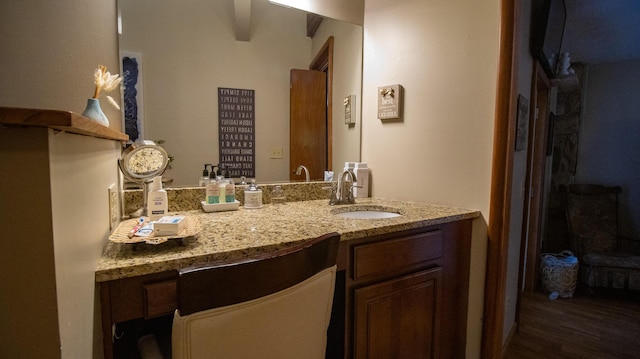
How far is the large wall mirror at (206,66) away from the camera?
1.29 m

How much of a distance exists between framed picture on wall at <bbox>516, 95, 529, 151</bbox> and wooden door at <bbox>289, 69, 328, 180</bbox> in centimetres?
106

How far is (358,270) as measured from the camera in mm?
1075

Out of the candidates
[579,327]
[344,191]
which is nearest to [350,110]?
[344,191]

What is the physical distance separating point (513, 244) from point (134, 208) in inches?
83.3

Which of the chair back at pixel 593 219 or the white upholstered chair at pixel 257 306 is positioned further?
the chair back at pixel 593 219

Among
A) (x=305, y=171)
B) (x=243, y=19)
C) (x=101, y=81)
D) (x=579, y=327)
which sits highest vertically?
(x=243, y=19)

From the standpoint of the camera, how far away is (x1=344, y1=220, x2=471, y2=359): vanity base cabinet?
1.09 meters

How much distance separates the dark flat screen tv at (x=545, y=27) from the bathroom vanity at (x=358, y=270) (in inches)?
44.7

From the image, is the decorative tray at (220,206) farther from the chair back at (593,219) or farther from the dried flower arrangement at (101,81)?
the chair back at (593,219)

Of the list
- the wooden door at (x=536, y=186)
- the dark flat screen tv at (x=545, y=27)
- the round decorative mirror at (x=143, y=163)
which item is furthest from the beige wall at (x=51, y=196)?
the wooden door at (x=536, y=186)

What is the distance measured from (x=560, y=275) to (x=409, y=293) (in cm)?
213

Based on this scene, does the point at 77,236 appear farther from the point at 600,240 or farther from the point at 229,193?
the point at 600,240

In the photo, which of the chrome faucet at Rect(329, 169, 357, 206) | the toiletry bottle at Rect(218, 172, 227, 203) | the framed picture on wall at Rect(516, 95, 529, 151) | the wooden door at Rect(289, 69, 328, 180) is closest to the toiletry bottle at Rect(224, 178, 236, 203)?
the toiletry bottle at Rect(218, 172, 227, 203)

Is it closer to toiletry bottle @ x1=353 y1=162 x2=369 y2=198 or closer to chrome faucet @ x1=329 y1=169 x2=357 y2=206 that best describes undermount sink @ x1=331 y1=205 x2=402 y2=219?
chrome faucet @ x1=329 y1=169 x2=357 y2=206
